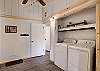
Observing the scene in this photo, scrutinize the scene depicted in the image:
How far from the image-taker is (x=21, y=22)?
663cm

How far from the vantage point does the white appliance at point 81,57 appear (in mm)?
2975

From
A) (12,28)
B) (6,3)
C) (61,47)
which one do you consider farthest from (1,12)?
(61,47)

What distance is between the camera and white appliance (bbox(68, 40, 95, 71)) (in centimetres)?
297

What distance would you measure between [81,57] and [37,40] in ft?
15.1

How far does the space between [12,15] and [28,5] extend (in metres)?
1.30

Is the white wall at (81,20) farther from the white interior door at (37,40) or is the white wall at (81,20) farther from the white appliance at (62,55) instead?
the white interior door at (37,40)

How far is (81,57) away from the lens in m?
3.23

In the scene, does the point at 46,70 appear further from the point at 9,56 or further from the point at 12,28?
the point at 12,28

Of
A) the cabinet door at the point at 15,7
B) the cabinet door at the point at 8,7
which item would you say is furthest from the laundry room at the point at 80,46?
the cabinet door at the point at 8,7

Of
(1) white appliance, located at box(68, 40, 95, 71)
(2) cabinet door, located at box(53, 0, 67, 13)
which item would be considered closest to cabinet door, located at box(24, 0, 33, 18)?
(2) cabinet door, located at box(53, 0, 67, 13)

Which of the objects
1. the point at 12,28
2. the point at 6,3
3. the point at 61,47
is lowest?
the point at 61,47

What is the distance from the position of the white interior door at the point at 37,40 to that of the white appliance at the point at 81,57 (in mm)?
3777

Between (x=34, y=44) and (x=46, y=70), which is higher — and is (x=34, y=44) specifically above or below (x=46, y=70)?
above

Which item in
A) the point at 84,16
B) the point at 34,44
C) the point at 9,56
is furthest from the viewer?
the point at 34,44
